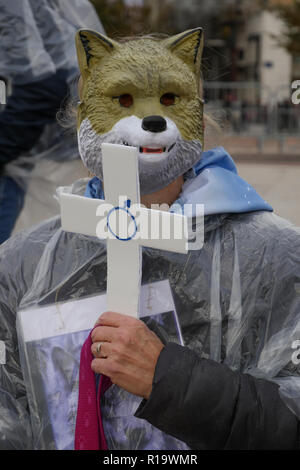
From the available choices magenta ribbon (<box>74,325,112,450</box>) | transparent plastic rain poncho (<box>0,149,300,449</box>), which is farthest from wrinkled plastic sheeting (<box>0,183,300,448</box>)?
magenta ribbon (<box>74,325,112,450</box>)

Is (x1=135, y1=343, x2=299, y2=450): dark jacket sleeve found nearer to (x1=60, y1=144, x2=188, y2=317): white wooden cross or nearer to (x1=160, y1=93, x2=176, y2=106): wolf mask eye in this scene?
(x1=60, y1=144, x2=188, y2=317): white wooden cross

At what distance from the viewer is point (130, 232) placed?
1485 mm

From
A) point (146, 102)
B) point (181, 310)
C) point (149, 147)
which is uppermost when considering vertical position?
point (146, 102)

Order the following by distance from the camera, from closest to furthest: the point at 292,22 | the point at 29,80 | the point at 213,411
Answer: the point at 213,411 < the point at 29,80 < the point at 292,22

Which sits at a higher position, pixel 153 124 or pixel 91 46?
pixel 91 46

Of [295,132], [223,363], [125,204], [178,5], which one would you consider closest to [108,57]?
[125,204]

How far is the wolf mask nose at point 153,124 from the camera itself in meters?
1.52

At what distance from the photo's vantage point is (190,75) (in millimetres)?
1650

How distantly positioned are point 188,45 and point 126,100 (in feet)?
0.74

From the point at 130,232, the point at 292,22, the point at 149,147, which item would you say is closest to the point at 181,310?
the point at 130,232

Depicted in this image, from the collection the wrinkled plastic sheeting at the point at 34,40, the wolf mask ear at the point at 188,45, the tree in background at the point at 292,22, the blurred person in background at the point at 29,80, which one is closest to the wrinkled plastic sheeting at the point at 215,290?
the wolf mask ear at the point at 188,45

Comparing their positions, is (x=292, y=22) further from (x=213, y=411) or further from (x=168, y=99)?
(x=213, y=411)

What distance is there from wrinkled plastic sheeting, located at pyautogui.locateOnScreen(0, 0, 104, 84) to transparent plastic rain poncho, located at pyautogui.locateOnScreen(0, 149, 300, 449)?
64.5 inches

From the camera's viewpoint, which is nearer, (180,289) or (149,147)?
(149,147)
